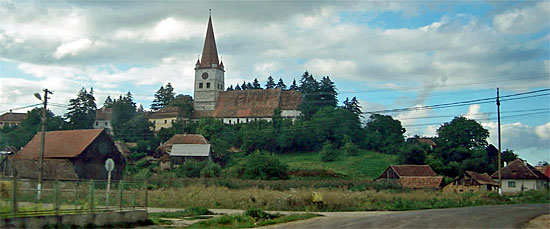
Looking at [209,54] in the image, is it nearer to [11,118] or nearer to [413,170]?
[11,118]

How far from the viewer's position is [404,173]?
211 feet

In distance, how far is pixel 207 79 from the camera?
427 feet

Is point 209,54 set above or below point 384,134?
above

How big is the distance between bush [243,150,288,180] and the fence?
129ft

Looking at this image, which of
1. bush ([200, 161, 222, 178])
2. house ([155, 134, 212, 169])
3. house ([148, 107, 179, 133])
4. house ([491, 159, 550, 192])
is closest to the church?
house ([148, 107, 179, 133])

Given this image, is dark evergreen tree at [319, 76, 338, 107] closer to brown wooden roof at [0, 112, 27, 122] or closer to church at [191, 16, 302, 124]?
church at [191, 16, 302, 124]

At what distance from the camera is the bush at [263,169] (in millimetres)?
60344

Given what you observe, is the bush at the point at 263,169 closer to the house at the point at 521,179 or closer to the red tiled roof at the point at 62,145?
the red tiled roof at the point at 62,145

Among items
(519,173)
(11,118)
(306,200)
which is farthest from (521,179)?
(11,118)

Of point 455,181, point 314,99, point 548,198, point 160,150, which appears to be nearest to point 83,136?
point 160,150

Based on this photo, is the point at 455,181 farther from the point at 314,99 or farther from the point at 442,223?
the point at 314,99

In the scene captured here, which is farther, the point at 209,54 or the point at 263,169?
the point at 209,54

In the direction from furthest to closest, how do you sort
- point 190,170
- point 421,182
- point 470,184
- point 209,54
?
point 209,54 → point 190,170 → point 470,184 → point 421,182

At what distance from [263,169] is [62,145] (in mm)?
22062
